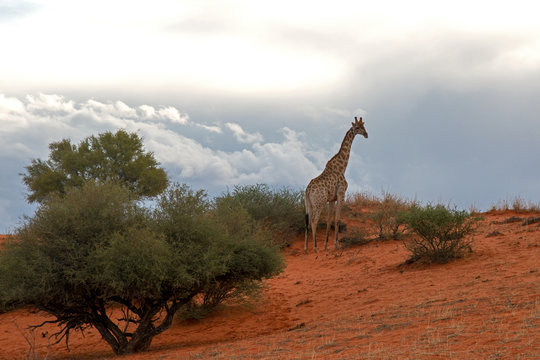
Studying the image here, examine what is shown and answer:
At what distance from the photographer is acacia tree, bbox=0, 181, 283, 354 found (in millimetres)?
11484

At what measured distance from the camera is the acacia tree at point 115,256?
11.5 m

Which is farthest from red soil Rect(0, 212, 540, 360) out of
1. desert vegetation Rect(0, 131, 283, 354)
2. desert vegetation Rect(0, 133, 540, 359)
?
desert vegetation Rect(0, 131, 283, 354)

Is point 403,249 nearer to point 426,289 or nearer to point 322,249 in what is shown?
point 322,249

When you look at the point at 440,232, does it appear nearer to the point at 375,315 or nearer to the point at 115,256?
the point at 375,315

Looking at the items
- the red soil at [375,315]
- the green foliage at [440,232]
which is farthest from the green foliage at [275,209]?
the green foliage at [440,232]

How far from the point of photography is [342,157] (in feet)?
76.6

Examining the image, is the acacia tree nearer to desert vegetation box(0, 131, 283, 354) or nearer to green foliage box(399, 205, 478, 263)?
desert vegetation box(0, 131, 283, 354)

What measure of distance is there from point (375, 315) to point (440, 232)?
643cm

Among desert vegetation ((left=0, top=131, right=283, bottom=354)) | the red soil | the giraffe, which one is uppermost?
the giraffe

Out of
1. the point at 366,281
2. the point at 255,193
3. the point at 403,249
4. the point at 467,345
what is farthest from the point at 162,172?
the point at 467,345

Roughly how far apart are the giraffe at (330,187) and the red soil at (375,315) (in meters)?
1.41

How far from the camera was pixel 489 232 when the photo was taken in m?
21.3

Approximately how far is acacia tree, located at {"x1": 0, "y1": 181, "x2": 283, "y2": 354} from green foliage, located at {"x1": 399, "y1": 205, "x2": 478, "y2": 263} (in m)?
6.57

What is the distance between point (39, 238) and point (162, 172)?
25.7 m
